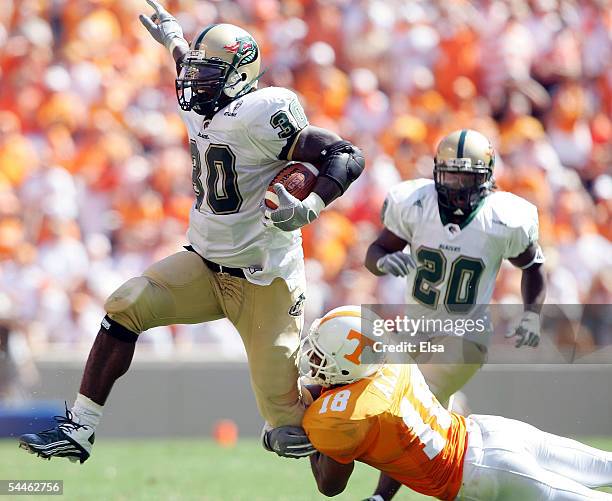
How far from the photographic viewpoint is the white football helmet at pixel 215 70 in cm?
546

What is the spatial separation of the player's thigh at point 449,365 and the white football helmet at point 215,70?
1.71 m

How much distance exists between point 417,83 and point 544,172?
158 cm

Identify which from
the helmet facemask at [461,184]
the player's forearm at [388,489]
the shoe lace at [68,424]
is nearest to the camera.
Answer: the shoe lace at [68,424]

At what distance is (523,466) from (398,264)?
3.95 feet

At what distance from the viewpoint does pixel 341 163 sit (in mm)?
5336

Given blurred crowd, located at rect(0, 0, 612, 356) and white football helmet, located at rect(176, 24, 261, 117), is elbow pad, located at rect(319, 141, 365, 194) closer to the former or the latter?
white football helmet, located at rect(176, 24, 261, 117)

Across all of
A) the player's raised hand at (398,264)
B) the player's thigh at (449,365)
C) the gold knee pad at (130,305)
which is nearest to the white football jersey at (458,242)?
the player's thigh at (449,365)

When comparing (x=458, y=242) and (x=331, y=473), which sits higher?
(x=458, y=242)

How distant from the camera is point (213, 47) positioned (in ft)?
18.1

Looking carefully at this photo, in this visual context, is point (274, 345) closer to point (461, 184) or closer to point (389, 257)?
point (389, 257)

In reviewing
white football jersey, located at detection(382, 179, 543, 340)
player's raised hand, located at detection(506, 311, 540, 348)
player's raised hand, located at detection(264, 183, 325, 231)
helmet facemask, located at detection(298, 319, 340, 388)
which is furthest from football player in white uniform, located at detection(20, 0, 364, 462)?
player's raised hand, located at detection(506, 311, 540, 348)

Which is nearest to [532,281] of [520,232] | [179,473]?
[520,232]

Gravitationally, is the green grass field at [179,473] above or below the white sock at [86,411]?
below

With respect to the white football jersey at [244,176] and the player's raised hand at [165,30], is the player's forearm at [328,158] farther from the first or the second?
the player's raised hand at [165,30]
